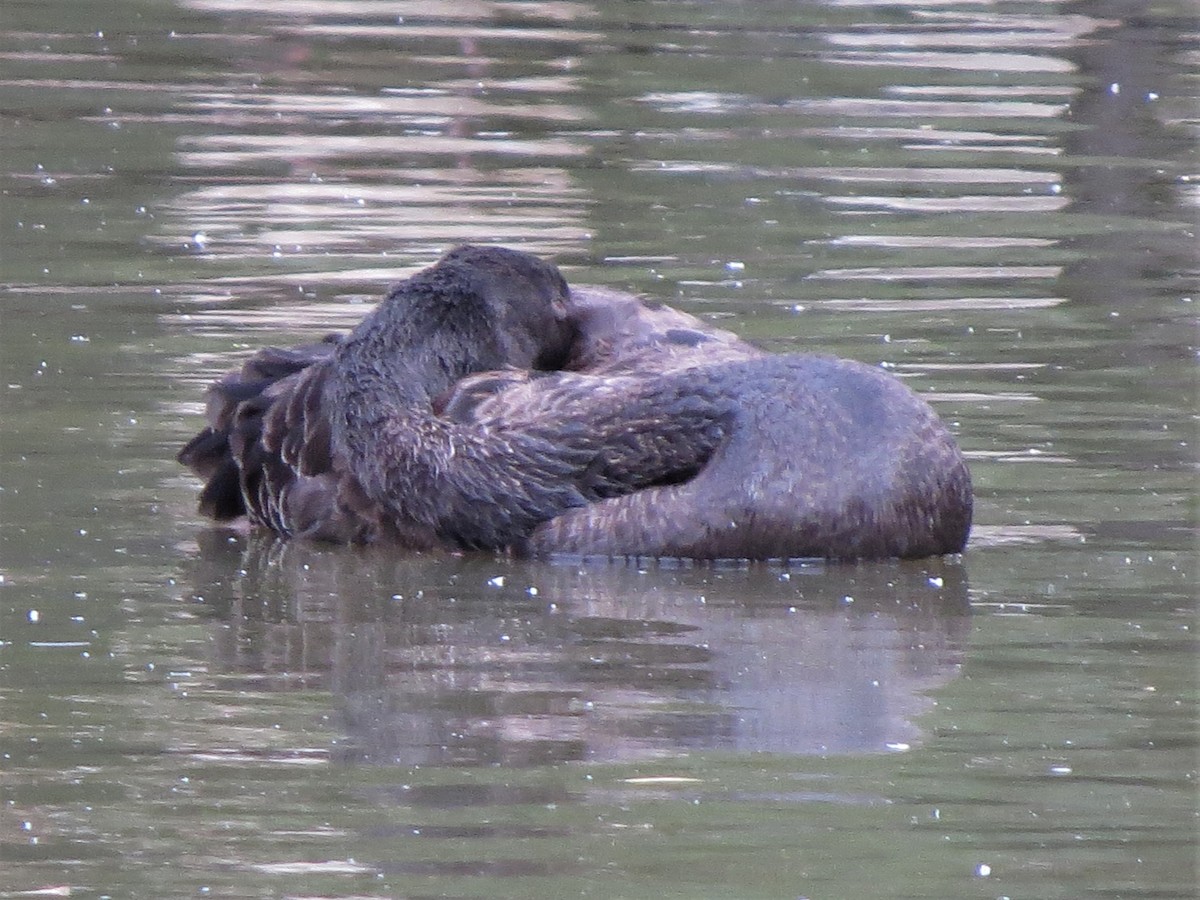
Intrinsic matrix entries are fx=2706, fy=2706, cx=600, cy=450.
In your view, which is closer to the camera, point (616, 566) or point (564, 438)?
point (616, 566)

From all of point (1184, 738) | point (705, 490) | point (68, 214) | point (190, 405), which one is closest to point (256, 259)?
point (68, 214)

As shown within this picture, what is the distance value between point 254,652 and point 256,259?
18.5ft

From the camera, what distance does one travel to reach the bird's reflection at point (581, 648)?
254 inches

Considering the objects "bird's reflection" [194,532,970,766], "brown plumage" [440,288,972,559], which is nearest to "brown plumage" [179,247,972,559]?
"brown plumage" [440,288,972,559]

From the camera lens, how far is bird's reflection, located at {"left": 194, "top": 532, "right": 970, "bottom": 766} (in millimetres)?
6461

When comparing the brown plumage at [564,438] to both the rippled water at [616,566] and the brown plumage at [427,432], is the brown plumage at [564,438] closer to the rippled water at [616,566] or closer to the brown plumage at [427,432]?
the brown plumage at [427,432]

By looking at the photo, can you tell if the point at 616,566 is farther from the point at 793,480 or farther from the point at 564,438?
the point at 793,480

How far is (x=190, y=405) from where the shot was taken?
33.5ft

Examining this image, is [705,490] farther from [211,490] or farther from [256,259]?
[256,259]

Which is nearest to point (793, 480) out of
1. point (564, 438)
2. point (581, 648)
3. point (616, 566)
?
point (616, 566)

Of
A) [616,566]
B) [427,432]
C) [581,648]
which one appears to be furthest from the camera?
[427,432]

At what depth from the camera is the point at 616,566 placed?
838 centimetres

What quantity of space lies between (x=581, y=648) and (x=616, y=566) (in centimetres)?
106

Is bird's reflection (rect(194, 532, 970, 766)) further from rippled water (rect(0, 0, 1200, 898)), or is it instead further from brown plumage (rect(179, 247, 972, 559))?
brown plumage (rect(179, 247, 972, 559))
